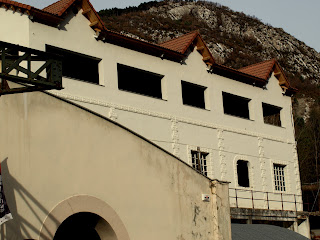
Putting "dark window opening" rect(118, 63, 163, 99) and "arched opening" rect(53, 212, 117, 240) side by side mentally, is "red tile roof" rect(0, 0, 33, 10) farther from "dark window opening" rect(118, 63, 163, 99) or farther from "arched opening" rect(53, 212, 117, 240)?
"arched opening" rect(53, 212, 117, 240)

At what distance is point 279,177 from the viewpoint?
116ft

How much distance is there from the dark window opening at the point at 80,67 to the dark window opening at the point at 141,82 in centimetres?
140

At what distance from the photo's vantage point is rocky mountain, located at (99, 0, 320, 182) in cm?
10112

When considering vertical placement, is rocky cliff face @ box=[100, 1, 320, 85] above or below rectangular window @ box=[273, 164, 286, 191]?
above

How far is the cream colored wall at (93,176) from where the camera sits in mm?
14031

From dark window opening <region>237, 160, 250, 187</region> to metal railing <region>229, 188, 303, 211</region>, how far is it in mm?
725

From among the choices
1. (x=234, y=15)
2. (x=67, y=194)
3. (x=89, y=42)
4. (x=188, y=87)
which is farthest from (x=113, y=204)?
(x=234, y=15)

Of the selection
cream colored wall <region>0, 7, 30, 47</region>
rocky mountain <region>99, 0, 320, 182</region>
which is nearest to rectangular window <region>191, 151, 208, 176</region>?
cream colored wall <region>0, 7, 30, 47</region>

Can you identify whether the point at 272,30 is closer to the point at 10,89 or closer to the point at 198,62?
the point at 198,62

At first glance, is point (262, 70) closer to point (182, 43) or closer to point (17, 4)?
point (182, 43)

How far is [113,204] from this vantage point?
16.1m

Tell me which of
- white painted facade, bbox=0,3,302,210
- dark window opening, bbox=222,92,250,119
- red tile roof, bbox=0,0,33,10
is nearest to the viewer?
red tile roof, bbox=0,0,33,10

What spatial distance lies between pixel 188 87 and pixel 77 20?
25.2 ft

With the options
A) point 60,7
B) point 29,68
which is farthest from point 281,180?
point 29,68
